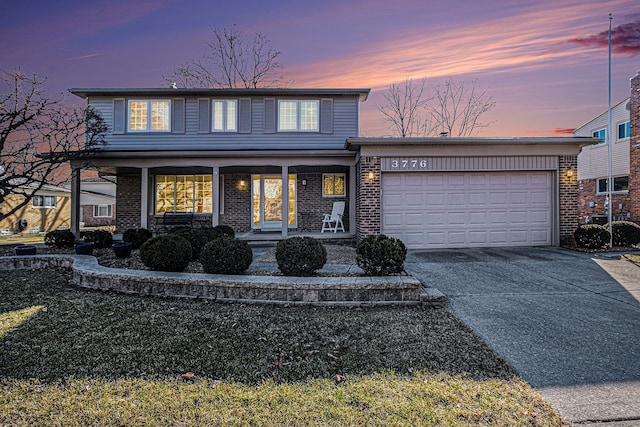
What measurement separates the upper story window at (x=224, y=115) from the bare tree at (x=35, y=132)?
3.84 meters

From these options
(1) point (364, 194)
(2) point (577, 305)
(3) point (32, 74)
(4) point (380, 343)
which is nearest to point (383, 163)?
(1) point (364, 194)

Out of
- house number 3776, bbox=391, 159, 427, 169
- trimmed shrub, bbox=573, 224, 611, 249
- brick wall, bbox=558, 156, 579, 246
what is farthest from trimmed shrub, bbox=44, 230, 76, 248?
trimmed shrub, bbox=573, 224, 611, 249

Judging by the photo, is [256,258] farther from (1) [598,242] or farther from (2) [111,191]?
(2) [111,191]

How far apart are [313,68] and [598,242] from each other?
11.8 metres

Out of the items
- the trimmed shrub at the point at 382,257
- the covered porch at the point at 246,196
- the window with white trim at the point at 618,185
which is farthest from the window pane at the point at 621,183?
the trimmed shrub at the point at 382,257

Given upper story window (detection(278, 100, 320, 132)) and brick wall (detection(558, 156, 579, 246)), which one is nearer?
brick wall (detection(558, 156, 579, 246))

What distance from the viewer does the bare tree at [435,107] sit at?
71.7ft

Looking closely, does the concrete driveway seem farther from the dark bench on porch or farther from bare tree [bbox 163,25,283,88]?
bare tree [bbox 163,25,283,88]

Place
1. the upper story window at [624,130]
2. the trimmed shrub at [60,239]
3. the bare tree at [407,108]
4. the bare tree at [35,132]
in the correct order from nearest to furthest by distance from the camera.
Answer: the bare tree at [35,132]
the trimmed shrub at [60,239]
the upper story window at [624,130]
the bare tree at [407,108]

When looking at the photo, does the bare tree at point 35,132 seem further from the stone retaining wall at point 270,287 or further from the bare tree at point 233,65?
the bare tree at point 233,65

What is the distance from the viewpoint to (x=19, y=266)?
302 inches

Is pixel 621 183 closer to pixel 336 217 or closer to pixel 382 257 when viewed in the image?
pixel 336 217

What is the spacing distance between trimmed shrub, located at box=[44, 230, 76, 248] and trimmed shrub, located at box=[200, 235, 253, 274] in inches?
276

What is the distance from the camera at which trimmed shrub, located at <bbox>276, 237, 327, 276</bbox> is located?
554 cm
